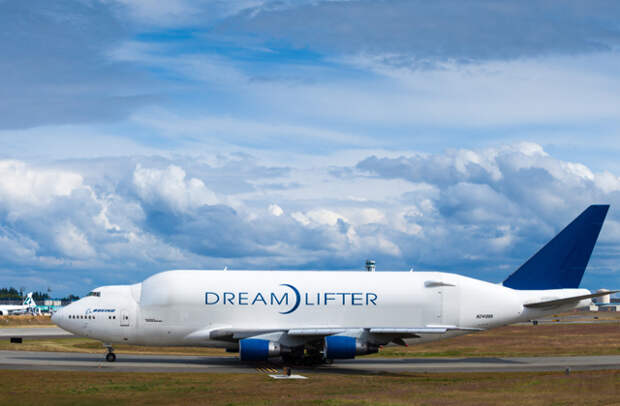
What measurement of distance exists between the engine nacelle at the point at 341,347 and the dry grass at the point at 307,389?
277 centimetres

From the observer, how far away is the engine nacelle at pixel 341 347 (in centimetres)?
4106

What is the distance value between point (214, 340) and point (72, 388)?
12513mm

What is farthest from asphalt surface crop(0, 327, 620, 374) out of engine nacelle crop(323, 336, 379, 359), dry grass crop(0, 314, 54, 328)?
dry grass crop(0, 314, 54, 328)

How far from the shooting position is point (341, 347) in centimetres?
4106

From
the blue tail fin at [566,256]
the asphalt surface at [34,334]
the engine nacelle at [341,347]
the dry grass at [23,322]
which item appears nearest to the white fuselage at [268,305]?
the engine nacelle at [341,347]

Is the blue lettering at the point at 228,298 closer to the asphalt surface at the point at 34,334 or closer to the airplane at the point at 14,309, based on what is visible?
the asphalt surface at the point at 34,334

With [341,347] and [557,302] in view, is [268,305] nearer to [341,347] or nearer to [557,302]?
[341,347]

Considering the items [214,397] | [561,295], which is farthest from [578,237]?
[214,397]

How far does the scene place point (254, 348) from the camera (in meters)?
40.8

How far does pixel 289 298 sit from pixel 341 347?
15.3 ft

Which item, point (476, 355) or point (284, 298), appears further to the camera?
point (476, 355)

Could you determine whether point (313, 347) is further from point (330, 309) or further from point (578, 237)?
point (578, 237)

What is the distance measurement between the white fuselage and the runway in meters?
1.90

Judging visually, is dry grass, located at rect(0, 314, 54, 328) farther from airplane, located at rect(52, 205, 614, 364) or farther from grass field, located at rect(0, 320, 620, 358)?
airplane, located at rect(52, 205, 614, 364)
